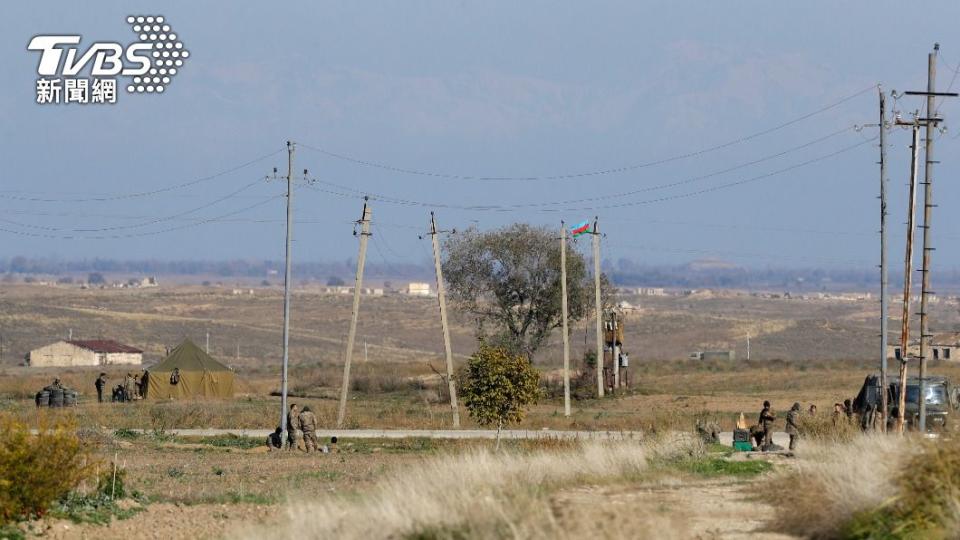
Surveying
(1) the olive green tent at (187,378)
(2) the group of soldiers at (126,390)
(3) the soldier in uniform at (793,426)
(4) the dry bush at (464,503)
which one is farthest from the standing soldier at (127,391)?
(4) the dry bush at (464,503)

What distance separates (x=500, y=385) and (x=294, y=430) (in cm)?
579

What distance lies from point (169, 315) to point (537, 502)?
5560 inches

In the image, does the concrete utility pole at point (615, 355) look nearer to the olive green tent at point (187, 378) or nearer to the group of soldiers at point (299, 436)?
the olive green tent at point (187, 378)

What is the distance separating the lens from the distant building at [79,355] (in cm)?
9969

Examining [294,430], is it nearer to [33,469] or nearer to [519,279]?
[33,469]

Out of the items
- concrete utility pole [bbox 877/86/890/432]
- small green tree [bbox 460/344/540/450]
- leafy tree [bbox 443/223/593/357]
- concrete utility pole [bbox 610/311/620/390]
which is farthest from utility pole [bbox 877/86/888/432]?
leafy tree [bbox 443/223/593/357]

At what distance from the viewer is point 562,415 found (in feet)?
185

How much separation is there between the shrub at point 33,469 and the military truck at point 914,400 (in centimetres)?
2104

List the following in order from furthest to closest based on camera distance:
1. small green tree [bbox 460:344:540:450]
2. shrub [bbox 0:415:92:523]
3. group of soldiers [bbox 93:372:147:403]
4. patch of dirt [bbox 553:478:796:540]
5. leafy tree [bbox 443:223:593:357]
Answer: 1. leafy tree [bbox 443:223:593:357]
2. group of soldiers [bbox 93:372:147:403]
3. small green tree [bbox 460:344:540:450]
4. shrub [bbox 0:415:92:523]
5. patch of dirt [bbox 553:478:796:540]

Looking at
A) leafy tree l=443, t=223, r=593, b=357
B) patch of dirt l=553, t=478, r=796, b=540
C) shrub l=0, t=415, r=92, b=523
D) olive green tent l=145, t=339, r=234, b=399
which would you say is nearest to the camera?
patch of dirt l=553, t=478, r=796, b=540

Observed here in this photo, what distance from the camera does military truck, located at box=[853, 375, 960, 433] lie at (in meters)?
38.2

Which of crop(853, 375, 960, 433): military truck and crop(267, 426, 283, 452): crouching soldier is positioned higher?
crop(853, 375, 960, 433): military truck

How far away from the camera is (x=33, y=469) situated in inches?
912

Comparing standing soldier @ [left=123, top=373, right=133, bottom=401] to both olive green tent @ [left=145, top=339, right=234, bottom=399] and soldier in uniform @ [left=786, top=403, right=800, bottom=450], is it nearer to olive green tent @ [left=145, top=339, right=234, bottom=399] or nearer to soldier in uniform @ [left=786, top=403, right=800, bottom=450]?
olive green tent @ [left=145, top=339, right=234, bottom=399]
